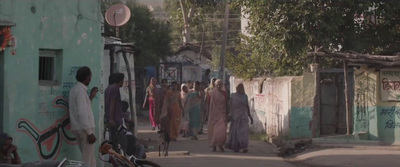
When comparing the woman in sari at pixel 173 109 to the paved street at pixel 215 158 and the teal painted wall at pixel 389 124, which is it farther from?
the teal painted wall at pixel 389 124

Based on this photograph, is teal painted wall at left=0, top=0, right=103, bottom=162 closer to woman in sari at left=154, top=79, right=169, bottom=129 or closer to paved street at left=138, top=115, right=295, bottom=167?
paved street at left=138, top=115, right=295, bottom=167

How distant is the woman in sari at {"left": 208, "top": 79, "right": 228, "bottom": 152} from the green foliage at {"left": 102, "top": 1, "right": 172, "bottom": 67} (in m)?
18.0

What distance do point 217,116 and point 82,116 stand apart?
23.9 ft

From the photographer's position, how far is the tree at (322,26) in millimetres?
18328

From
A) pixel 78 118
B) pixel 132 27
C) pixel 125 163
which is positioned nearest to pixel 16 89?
pixel 78 118

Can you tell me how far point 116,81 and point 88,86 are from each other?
764mm

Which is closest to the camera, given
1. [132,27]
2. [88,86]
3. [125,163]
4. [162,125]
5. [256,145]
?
[125,163]

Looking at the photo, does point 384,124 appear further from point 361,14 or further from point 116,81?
point 116,81

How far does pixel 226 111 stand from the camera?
16.3 meters

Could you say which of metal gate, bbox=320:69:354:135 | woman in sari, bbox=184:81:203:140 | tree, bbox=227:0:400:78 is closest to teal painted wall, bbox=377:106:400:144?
metal gate, bbox=320:69:354:135

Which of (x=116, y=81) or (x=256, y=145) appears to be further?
(x=256, y=145)

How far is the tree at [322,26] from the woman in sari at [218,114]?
3.23 m

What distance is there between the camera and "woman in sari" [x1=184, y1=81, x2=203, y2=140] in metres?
19.8

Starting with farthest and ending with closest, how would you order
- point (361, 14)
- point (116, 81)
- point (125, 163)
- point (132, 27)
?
point (132, 27), point (361, 14), point (116, 81), point (125, 163)
